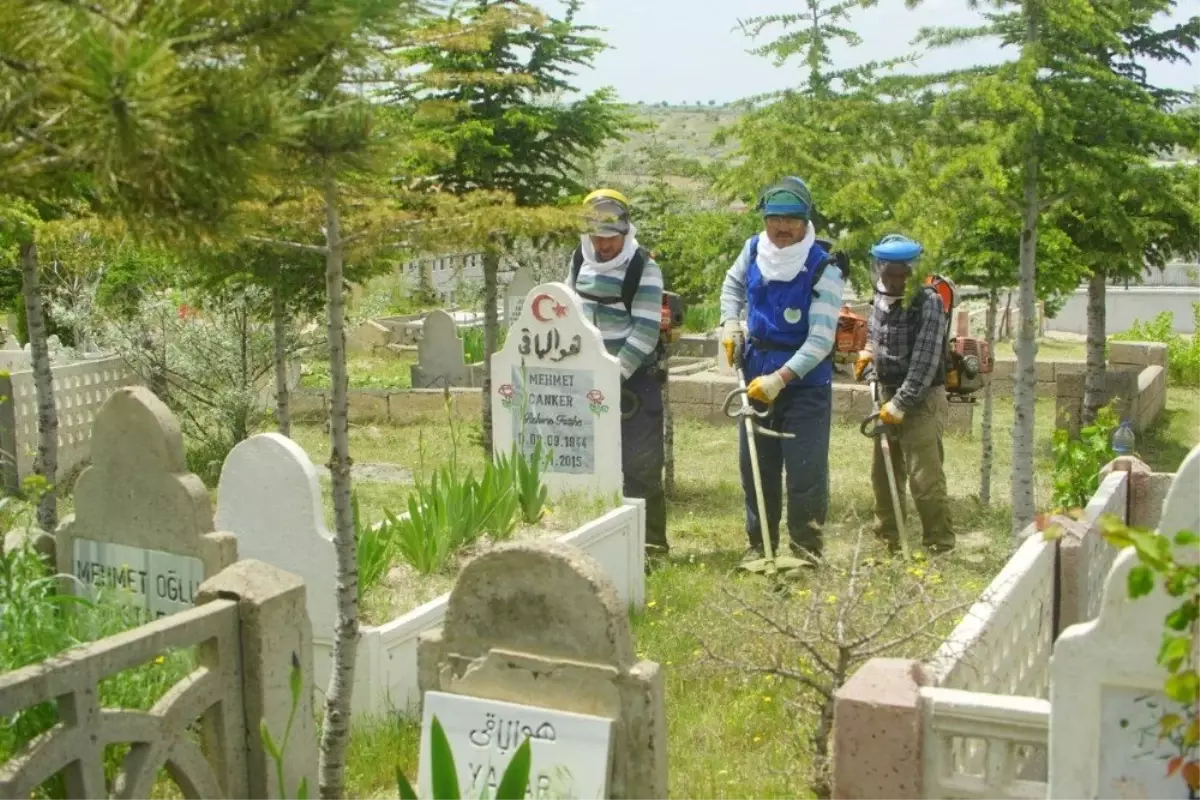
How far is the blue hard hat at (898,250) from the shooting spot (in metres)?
7.77

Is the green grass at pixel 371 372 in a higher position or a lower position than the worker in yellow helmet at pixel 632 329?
lower

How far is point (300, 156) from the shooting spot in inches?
141

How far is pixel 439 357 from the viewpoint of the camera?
1628 cm

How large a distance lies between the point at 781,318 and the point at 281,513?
3279 millimetres

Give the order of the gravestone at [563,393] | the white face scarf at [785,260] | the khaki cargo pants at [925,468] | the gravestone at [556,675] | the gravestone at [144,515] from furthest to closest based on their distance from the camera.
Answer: the khaki cargo pants at [925,468], the gravestone at [563,393], the white face scarf at [785,260], the gravestone at [144,515], the gravestone at [556,675]

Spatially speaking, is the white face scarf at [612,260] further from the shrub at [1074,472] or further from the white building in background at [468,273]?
the white building in background at [468,273]

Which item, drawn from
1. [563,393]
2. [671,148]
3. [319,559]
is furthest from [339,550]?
[671,148]

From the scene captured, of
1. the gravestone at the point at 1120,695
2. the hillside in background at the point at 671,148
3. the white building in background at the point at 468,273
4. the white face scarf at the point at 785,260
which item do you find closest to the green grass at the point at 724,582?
the gravestone at the point at 1120,695

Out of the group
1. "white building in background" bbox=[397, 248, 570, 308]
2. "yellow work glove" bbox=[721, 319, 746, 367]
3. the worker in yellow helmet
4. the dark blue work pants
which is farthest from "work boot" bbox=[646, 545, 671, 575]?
"white building in background" bbox=[397, 248, 570, 308]

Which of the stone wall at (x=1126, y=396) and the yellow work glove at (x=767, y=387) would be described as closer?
the yellow work glove at (x=767, y=387)

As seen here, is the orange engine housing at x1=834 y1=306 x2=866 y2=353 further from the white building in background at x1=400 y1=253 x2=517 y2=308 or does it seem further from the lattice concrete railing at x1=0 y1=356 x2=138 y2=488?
the white building in background at x1=400 y1=253 x2=517 y2=308

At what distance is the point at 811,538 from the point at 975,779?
4.00m

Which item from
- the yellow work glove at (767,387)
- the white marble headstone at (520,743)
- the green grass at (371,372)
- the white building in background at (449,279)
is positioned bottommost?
the white marble headstone at (520,743)

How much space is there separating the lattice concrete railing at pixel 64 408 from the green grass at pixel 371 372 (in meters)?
2.38
